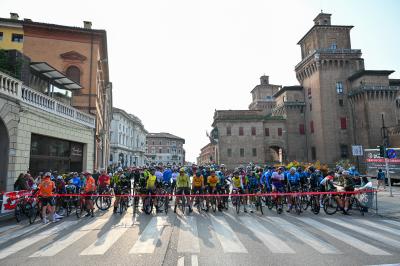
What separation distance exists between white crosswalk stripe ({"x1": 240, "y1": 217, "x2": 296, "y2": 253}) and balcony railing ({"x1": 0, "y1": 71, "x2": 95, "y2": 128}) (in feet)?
38.0

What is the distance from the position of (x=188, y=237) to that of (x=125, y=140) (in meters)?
60.3

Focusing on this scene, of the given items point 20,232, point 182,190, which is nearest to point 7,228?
point 20,232

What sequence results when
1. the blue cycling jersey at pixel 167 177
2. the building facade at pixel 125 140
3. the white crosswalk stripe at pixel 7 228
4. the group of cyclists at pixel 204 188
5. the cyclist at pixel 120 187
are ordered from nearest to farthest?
the white crosswalk stripe at pixel 7 228 < the group of cyclists at pixel 204 188 < the cyclist at pixel 120 187 < the blue cycling jersey at pixel 167 177 < the building facade at pixel 125 140

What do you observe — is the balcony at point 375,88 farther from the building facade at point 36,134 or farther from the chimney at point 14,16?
the chimney at point 14,16

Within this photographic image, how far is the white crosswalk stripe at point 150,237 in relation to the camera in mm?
6262

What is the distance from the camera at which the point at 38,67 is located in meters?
16.9

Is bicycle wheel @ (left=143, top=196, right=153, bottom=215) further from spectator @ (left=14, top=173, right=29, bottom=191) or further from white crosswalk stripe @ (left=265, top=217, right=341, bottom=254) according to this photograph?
spectator @ (left=14, top=173, right=29, bottom=191)

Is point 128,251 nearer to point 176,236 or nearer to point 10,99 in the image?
point 176,236

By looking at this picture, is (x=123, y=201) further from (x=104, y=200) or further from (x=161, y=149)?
(x=161, y=149)

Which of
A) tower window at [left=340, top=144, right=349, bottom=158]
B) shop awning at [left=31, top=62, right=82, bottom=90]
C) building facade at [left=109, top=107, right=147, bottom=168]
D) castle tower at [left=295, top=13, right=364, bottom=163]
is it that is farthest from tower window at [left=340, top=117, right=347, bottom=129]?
shop awning at [left=31, top=62, right=82, bottom=90]

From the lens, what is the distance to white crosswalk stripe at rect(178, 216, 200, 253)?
6.32 m

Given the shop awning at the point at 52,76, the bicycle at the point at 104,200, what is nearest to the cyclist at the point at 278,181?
the bicycle at the point at 104,200

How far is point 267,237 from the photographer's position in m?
7.36

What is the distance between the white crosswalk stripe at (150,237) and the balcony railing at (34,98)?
875 cm
